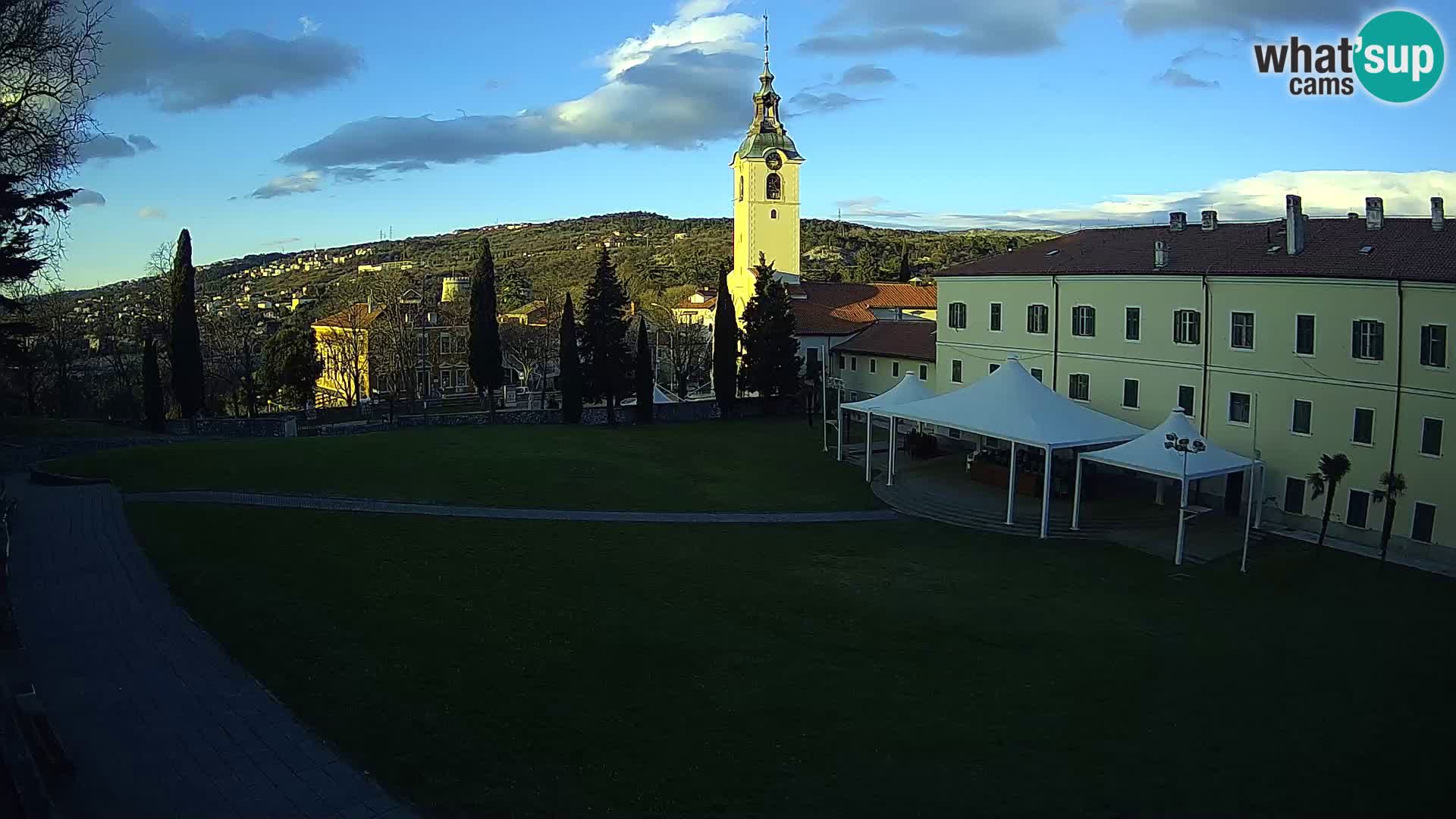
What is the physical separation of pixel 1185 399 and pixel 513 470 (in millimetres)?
18093

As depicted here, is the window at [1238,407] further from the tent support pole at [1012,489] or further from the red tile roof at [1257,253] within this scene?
the tent support pole at [1012,489]

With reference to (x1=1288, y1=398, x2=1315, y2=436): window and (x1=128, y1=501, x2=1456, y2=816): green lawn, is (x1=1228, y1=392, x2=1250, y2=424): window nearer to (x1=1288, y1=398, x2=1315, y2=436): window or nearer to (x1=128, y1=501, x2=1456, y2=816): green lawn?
(x1=1288, y1=398, x2=1315, y2=436): window

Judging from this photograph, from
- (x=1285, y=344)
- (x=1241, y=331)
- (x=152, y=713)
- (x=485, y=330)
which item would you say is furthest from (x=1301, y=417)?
(x=485, y=330)

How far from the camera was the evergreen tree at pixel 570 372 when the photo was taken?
36.2 metres

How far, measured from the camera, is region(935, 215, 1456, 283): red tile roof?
62.7 ft

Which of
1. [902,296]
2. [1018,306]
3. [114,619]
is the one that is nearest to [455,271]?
[902,296]

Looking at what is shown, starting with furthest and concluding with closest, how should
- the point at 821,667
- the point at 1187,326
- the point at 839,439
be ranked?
the point at 839,439 < the point at 1187,326 < the point at 821,667

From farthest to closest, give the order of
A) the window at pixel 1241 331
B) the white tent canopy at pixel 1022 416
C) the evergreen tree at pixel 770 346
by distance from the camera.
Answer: the evergreen tree at pixel 770 346 → the window at pixel 1241 331 → the white tent canopy at pixel 1022 416

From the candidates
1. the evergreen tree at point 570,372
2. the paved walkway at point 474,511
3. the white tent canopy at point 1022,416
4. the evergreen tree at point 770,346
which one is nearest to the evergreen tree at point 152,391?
the paved walkway at point 474,511

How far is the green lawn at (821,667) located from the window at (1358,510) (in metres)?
1.45

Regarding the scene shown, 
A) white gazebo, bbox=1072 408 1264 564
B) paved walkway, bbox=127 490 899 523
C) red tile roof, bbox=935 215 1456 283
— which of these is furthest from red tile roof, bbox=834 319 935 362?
paved walkway, bbox=127 490 899 523

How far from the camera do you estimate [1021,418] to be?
850 inches

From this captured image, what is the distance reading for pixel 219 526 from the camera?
17.9 metres

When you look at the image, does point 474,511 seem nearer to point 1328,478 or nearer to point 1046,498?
point 1046,498
